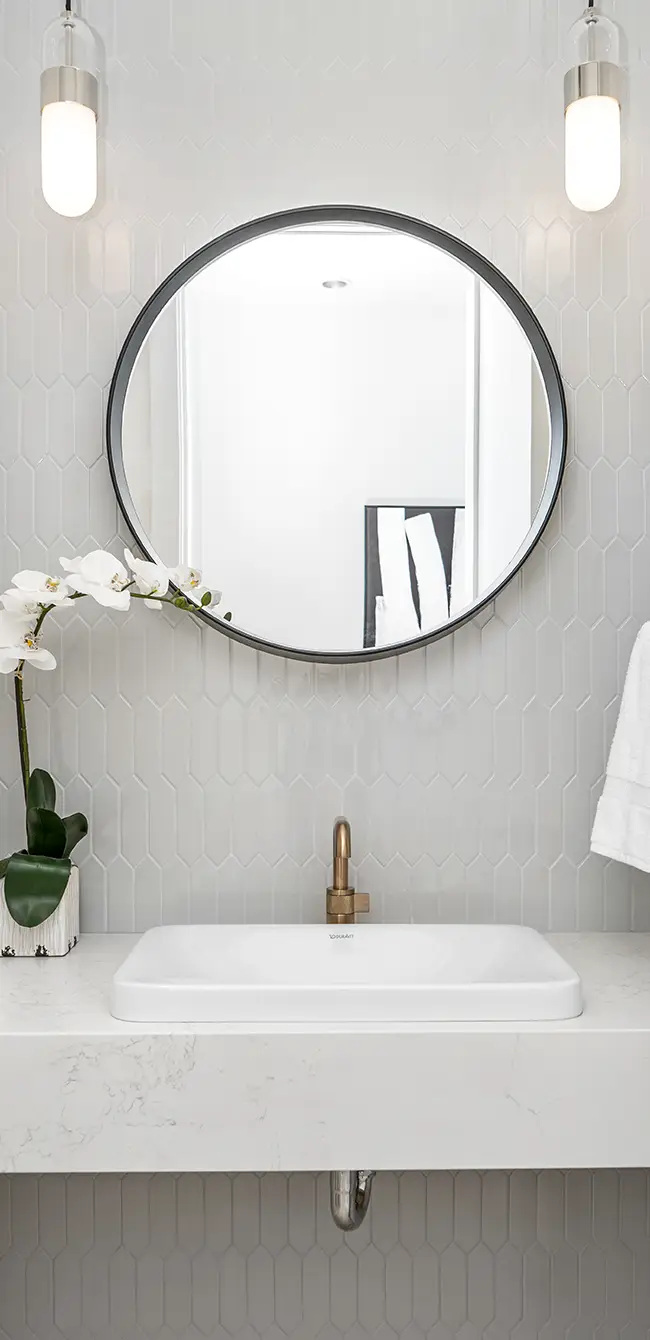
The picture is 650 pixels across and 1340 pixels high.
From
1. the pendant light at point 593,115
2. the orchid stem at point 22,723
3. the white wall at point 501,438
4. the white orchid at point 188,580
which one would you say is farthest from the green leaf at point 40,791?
the pendant light at point 593,115

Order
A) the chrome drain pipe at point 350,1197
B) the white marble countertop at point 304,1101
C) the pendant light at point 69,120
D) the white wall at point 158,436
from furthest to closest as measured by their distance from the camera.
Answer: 1. the white wall at point 158,436
2. the pendant light at point 69,120
3. the chrome drain pipe at point 350,1197
4. the white marble countertop at point 304,1101

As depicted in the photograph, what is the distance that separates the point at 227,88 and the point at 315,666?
924 mm

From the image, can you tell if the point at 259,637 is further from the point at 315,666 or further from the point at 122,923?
the point at 122,923

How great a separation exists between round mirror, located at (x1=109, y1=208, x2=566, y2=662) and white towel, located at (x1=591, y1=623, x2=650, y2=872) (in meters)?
0.26

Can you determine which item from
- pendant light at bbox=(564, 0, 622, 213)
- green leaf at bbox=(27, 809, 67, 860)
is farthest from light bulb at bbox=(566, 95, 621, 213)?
green leaf at bbox=(27, 809, 67, 860)

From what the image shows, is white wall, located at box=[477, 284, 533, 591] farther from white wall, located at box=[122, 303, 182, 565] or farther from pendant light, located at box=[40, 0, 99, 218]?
pendant light, located at box=[40, 0, 99, 218]

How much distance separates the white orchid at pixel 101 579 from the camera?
56.7 inches

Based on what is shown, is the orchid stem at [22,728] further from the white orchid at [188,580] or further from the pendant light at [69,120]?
the pendant light at [69,120]

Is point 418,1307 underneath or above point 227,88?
underneath

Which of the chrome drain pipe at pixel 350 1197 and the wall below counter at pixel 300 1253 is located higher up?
the chrome drain pipe at pixel 350 1197

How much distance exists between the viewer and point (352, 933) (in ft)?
4.86

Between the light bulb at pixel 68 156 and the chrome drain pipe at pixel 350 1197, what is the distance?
142cm

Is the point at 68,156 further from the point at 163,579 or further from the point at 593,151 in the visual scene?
the point at 593,151

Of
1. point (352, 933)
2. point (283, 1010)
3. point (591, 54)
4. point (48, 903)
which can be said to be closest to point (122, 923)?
Answer: point (48, 903)
